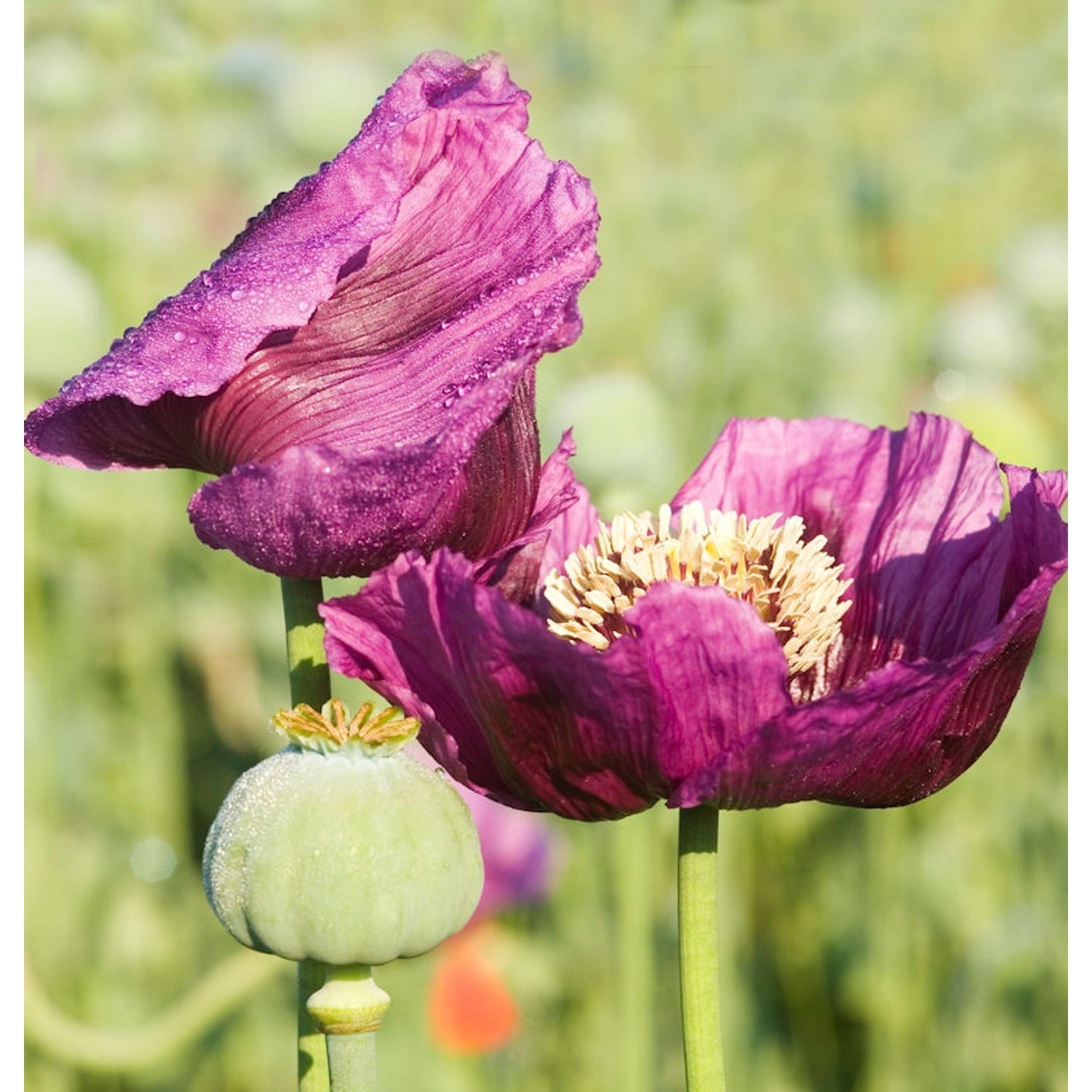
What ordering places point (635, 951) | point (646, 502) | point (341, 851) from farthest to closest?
1. point (646, 502)
2. point (635, 951)
3. point (341, 851)

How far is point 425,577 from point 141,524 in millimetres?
1127

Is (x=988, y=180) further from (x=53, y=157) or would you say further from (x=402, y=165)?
(x=402, y=165)

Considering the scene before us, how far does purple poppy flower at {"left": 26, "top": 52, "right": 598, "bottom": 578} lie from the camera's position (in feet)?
1.32

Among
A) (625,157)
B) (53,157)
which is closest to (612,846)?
(625,157)

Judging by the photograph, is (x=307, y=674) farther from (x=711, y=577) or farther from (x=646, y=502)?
(x=646, y=502)

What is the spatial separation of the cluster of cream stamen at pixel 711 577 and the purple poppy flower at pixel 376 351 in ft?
0.23

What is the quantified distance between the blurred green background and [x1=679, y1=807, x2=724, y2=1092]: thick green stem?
0.64 meters

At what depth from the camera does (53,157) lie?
148cm

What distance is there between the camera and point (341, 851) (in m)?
0.37

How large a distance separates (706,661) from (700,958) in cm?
Result: 7

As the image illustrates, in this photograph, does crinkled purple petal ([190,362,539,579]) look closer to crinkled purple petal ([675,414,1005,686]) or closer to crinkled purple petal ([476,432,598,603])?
crinkled purple petal ([476,432,598,603])

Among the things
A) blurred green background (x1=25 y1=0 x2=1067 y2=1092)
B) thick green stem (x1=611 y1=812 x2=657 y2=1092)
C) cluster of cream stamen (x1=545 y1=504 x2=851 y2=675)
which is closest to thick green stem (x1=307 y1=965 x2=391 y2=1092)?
cluster of cream stamen (x1=545 y1=504 x2=851 y2=675)

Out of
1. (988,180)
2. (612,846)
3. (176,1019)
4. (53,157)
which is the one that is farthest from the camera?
(988,180)

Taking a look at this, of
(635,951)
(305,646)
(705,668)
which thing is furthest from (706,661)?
(635,951)
